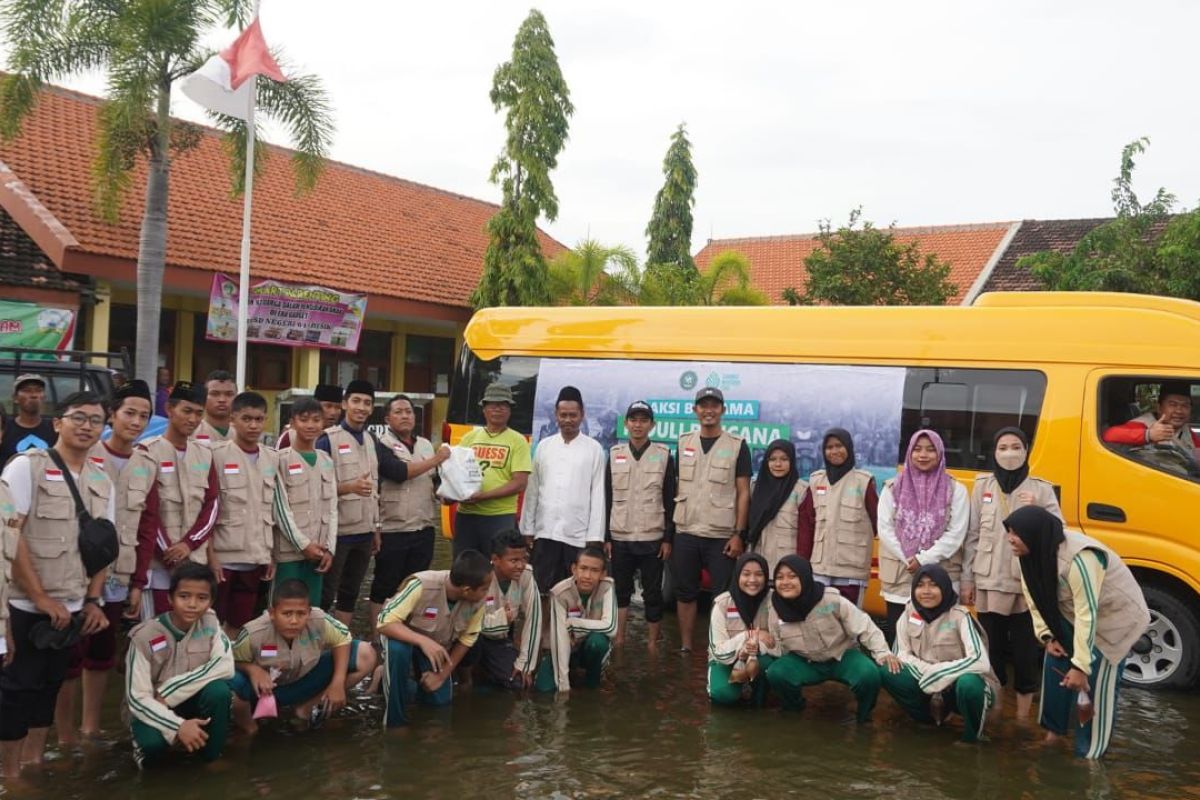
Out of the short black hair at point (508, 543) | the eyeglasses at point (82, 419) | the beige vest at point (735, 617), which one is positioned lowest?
the beige vest at point (735, 617)

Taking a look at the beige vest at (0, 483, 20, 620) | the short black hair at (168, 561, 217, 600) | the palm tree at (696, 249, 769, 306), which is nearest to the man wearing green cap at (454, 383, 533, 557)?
the short black hair at (168, 561, 217, 600)

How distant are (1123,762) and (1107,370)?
222 cm

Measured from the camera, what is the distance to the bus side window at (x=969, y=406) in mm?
6344

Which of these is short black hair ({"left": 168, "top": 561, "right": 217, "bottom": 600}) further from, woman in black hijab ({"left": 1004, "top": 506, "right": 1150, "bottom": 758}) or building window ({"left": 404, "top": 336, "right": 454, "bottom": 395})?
building window ({"left": 404, "top": 336, "right": 454, "bottom": 395})

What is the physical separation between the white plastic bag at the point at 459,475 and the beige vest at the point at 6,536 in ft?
9.03

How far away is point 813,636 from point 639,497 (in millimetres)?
1660

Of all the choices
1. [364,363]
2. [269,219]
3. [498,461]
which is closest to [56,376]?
[498,461]

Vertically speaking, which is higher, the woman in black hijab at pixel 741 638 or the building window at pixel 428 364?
the building window at pixel 428 364

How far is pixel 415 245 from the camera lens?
66.5 feet

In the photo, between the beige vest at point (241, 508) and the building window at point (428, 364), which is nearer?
the beige vest at point (241, 508)

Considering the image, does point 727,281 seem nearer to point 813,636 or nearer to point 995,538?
point 995,538

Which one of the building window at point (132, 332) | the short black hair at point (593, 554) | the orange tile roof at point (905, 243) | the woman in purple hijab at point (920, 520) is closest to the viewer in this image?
the woman in purple hijab at point (920, 520)

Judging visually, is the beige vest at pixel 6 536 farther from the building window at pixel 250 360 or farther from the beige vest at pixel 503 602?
the building window at pixel 250 360

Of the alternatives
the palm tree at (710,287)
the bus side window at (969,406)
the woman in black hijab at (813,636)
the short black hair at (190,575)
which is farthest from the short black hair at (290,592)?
the palm tree at (710,287)
